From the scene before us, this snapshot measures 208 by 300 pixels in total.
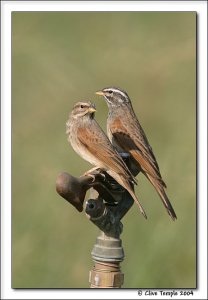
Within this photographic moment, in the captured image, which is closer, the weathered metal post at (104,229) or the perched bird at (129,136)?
the weathered metal post at (104,229)

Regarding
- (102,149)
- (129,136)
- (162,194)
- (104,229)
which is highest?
(129,136)

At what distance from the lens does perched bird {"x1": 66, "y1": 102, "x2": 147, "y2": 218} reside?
4.96 metres

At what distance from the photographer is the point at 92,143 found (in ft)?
18.4

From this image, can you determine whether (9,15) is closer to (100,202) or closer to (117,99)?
(117,99)

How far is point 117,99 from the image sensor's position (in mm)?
7270

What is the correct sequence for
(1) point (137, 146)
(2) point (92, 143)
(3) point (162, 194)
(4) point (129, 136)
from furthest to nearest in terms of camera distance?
(4) point (129, 136)
(1) point (137, 146)
(3) point (162, 194)
(2) point (92, 143)

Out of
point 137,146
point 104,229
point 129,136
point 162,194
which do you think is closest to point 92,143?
point 162,194

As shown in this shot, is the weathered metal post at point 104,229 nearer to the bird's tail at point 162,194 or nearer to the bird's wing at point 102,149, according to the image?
the bird's wing at point 102,149

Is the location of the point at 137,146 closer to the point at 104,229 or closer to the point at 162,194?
the point at 162,194

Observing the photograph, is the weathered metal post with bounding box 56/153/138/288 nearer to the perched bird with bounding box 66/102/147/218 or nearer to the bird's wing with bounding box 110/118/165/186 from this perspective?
the perched bird with bounding box 66/102/147/218

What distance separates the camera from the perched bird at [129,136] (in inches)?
243

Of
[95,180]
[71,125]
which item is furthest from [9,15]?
[95,180]

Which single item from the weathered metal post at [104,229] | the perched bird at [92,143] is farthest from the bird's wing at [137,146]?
the weathered metal post at [104,229]

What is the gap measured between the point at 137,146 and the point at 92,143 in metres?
1.04
